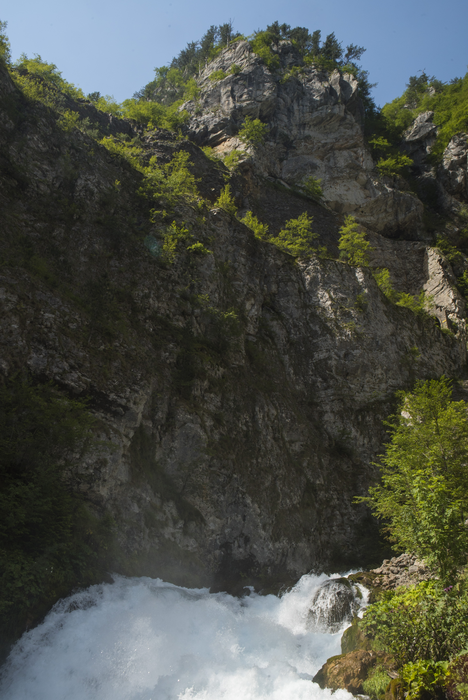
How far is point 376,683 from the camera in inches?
326

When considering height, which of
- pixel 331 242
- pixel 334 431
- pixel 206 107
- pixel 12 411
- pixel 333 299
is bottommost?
pixel 12 411

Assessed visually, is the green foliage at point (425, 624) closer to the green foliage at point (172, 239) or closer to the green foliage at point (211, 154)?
the green foliage at point (172, 239)

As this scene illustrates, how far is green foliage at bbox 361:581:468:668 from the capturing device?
7742 millimetres

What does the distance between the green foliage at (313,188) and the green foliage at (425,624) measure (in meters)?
30.0

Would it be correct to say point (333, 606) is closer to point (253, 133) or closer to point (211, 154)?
point (211, 154)

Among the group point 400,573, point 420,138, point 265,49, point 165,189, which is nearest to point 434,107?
point 420,138

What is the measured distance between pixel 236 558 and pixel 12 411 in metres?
9.16

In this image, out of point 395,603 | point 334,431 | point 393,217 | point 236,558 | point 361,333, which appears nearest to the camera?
point 395,603

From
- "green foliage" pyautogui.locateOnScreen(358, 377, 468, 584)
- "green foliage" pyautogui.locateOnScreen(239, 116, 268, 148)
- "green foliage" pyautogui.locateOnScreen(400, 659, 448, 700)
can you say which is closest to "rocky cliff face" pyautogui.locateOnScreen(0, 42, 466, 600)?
"green foliage" pyautogui.locateOnScreen(358, 377, 468, 584)

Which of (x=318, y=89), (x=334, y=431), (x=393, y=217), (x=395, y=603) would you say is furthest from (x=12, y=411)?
(x=318, y=89)

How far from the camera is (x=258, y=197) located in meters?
31.1

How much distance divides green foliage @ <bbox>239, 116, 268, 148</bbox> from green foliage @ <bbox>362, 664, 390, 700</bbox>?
34.9 m

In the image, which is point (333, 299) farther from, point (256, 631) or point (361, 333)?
point (256, 631)

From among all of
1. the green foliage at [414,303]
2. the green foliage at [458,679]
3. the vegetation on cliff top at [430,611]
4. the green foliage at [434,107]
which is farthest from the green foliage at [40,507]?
the green foliage at [434,107]
